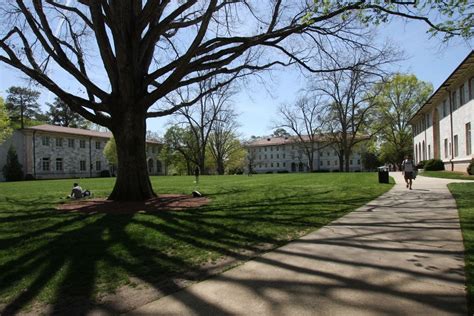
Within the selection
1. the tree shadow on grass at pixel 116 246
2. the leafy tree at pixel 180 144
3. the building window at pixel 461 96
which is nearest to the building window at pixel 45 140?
the leafy tree at pixel 180 144

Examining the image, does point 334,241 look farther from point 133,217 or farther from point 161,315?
point 133,217

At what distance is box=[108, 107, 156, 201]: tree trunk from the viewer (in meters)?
12.9

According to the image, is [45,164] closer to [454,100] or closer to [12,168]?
[12,168]

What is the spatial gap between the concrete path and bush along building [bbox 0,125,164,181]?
55405 millimetres

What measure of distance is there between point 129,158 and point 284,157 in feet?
377

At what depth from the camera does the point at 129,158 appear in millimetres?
12891

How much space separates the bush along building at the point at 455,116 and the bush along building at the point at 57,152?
50944 mm

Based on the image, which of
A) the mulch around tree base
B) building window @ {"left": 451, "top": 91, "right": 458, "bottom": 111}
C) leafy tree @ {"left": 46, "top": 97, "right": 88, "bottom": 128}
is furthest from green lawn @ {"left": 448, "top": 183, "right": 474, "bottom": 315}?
leafy tree @ {"left": 46, "top": 97, "right": 88, "bottom": 128}

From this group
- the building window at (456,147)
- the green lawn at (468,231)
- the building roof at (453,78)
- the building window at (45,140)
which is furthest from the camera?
the building window at (45,140)

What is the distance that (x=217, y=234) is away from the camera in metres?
7.05

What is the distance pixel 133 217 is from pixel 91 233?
78.1 inches

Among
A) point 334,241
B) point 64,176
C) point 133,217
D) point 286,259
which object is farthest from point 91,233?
point 64,176

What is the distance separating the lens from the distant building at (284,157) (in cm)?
11769

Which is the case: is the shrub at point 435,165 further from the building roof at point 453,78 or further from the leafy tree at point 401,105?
the leafy tree at point 401,105
